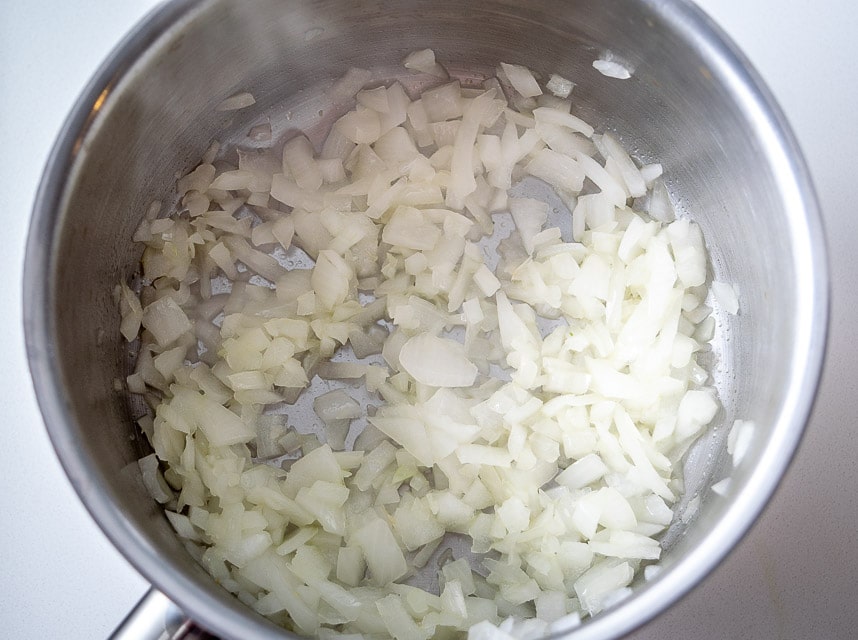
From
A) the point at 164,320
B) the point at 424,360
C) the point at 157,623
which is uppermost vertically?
the point at 424,360

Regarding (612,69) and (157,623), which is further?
(612,69)

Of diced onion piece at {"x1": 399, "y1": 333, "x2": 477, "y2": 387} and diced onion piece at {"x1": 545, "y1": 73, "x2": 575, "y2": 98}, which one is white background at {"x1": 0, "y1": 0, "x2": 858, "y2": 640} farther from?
diced onion piece at {"x1": 399, "y1": 333, "x2": 477, "y2": 387}

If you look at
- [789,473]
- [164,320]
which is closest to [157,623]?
[164,320]

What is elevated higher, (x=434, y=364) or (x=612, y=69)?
(x=612, y=69)

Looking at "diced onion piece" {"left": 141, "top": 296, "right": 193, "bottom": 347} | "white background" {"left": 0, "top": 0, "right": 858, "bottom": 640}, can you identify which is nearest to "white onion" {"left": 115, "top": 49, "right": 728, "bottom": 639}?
"diced onion piece" {"left": 141, "top": 296, "right": 193, "bottom": 347}

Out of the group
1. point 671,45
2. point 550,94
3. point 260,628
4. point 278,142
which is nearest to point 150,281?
point 278,142

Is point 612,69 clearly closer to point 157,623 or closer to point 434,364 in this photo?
point 434,364

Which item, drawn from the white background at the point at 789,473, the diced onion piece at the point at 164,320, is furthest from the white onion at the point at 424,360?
the white background at the point at 789,473

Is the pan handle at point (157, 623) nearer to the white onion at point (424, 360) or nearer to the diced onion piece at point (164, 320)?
the white onion at point (424, 360)
